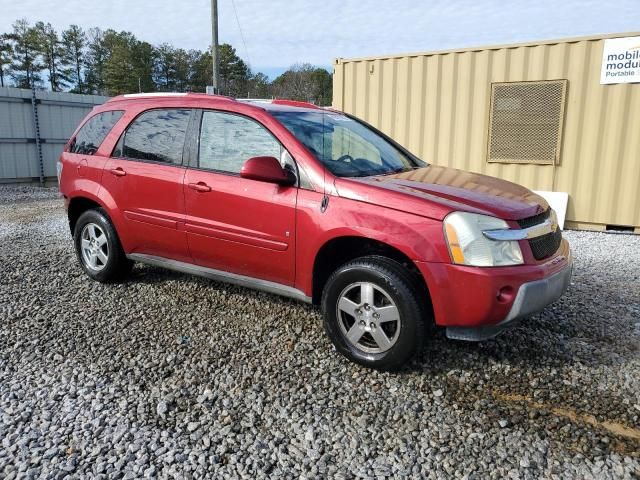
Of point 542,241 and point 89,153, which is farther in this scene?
point 89,153

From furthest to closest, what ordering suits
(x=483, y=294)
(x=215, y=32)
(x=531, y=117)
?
(x=215, y=32) → (x=531, y=117) → (x=483, y=294)

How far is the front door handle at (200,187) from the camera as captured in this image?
13.4 feet

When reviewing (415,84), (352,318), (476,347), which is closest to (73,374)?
(352,318)

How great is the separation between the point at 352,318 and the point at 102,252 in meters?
2.84

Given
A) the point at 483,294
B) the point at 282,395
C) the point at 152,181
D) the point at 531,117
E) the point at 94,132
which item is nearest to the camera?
the point at 483,294

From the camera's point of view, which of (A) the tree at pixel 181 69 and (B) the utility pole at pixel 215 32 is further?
(A) the tree at pixel 181 69

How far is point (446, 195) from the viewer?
3352 millimetres

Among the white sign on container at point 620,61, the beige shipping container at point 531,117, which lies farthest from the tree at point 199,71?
the white sign on container at point 620,61

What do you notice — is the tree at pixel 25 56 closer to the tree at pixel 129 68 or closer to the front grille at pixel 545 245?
the tree at pixel 129 68

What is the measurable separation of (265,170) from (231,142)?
0.67 metres

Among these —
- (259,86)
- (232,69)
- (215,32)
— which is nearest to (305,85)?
(259,86)

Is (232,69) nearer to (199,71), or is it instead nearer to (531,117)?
(199,71)

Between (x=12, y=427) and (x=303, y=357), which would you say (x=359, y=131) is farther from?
(x=12, y=427)

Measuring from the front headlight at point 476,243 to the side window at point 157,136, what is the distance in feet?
7.85
